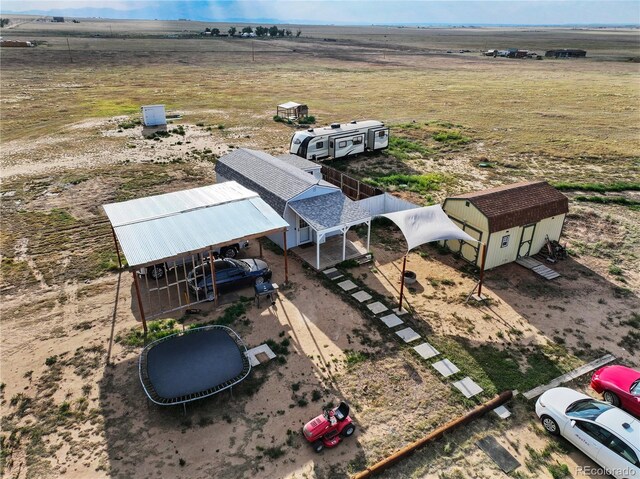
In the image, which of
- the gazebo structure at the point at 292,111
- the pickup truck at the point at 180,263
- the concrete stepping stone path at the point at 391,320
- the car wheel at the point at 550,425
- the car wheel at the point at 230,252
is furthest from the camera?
the gazebo structure at the point at 292,111

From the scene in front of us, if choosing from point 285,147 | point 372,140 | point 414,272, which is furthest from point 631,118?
point 414,272

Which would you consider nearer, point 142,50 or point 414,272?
point 414,272

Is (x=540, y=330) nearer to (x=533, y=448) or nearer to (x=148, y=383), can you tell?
(x=533, y=448)

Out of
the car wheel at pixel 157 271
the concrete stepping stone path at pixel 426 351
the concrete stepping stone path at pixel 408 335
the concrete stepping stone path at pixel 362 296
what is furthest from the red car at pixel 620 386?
the car wheel at pixel 157 271

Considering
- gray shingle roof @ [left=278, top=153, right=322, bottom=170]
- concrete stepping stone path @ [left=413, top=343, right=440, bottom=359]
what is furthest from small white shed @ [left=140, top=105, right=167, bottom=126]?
concrete stepping stone path @ [left=413, top=343, right=440, bottom=359]

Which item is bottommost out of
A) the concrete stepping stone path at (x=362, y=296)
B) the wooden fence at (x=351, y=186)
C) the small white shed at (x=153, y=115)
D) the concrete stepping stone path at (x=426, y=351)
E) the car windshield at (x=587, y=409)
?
the concrete stepping stone path at (x=426, y=351)

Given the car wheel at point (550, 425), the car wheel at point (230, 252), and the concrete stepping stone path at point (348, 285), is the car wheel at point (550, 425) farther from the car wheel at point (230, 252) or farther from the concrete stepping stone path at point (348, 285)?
the car wheel at point (230, 252)

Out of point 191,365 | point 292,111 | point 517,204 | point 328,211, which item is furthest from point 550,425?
point 292,111

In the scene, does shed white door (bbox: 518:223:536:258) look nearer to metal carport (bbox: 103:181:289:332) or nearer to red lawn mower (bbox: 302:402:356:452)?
metal carport (bbox: 103:181:289:332)
